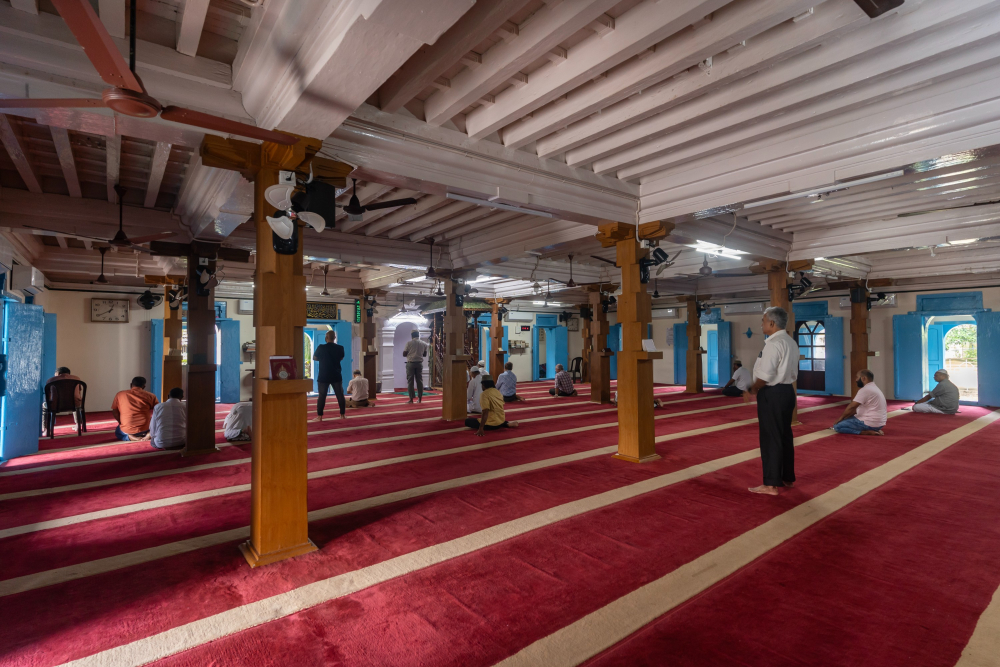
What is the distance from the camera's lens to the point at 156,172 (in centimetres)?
472

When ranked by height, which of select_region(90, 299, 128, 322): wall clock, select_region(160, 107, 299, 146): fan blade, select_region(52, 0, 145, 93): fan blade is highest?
select_region(52, 0, 145, 93): fan blade

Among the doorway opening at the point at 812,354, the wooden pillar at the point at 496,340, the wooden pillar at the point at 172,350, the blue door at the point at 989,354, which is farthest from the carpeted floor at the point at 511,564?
the wooden pillar at the point at 496,340

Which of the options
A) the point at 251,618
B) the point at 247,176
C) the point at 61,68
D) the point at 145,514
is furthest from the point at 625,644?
the point at 61,68

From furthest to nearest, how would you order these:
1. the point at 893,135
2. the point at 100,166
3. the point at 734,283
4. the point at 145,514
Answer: the point at 734,283 < the point at 100,166 < the point at 145,514 < the point at 893,135

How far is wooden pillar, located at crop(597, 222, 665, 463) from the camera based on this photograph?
5531 millimetres

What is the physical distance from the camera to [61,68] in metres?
2.65

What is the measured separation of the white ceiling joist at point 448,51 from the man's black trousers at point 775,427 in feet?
11.9

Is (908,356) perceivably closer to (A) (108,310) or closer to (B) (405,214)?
(B) (405,214)

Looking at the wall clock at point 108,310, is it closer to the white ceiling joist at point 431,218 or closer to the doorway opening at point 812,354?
the white ceiling joist at point 431,218

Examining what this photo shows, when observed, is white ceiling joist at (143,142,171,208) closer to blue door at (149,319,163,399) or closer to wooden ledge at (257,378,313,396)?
wooden ledge at (257,378,313,396)

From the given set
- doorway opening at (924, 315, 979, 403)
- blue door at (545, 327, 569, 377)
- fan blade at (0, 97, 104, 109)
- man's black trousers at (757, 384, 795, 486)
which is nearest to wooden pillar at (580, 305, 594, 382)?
blue door at (545, 327, 569, 377)

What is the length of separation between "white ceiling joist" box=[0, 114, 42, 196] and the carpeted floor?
2981mm

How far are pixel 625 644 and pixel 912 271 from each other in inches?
446

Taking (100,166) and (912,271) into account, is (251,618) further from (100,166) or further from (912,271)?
(912,271)
